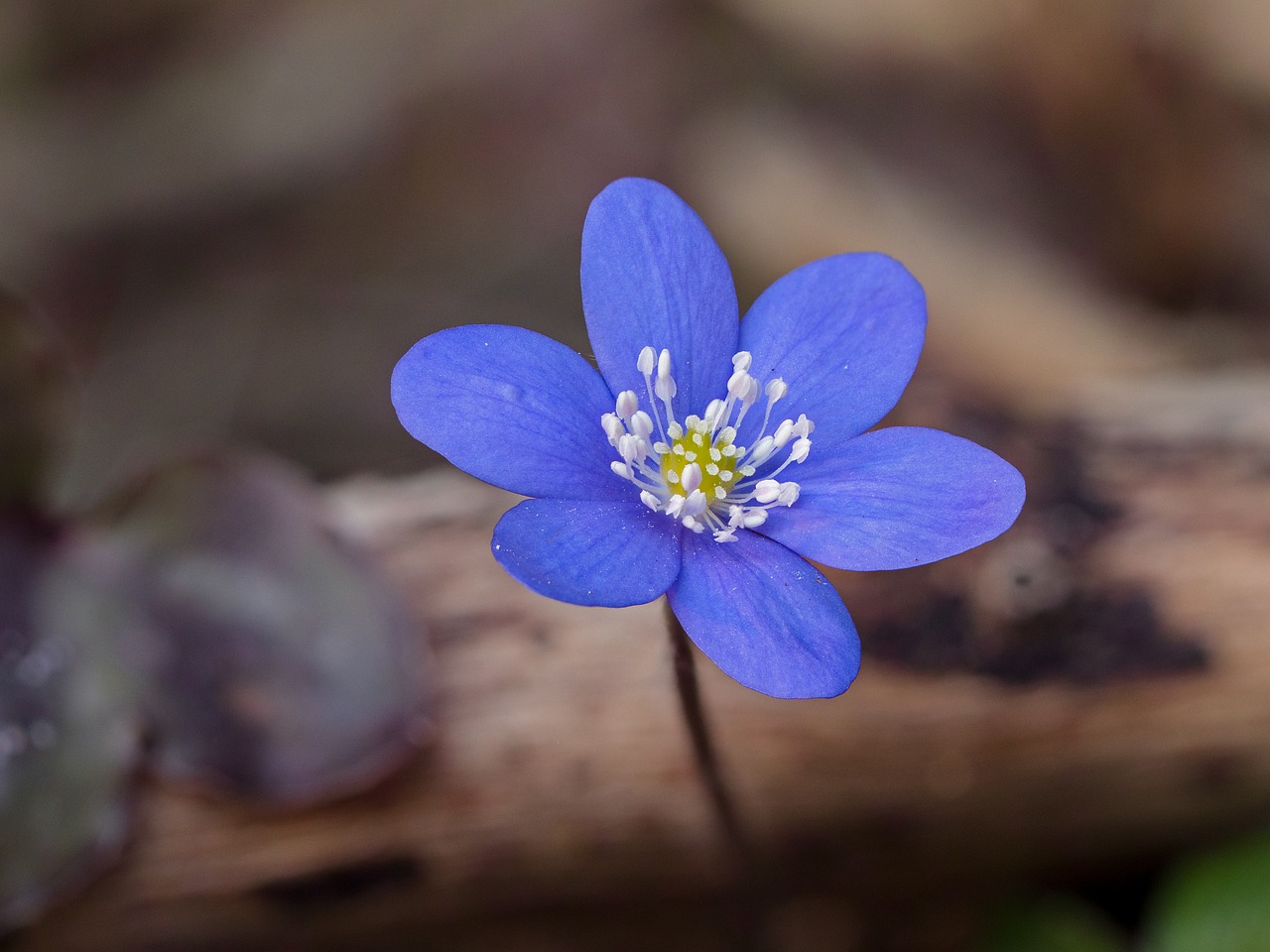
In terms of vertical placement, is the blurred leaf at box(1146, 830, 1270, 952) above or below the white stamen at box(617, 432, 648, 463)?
below

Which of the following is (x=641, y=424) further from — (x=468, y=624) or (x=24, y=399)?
(x=24, y=399)

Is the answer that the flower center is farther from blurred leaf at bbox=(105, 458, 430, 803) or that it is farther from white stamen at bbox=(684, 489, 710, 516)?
blurred leaf at bbox=(105, 458, 430, 803)

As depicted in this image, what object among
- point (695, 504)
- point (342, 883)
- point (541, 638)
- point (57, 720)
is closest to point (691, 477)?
point (695, 504)

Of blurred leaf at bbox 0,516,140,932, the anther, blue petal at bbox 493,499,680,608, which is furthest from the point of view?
blurred leaf at bbox 0,516,140,932

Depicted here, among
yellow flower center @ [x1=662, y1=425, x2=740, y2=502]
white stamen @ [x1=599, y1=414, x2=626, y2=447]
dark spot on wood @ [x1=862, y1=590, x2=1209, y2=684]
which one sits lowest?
dark spot on wood @ [x1=862, y1=590, x2=1209, y2=684]

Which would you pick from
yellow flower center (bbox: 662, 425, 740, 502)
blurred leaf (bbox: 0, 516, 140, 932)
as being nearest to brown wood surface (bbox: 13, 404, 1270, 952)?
blurred leaf (bbox: 0, 516, 140, 932)

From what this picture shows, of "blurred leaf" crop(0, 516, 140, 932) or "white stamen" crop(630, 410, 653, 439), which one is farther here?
"blurred leaf" crop(0, 516, 140, 932)
